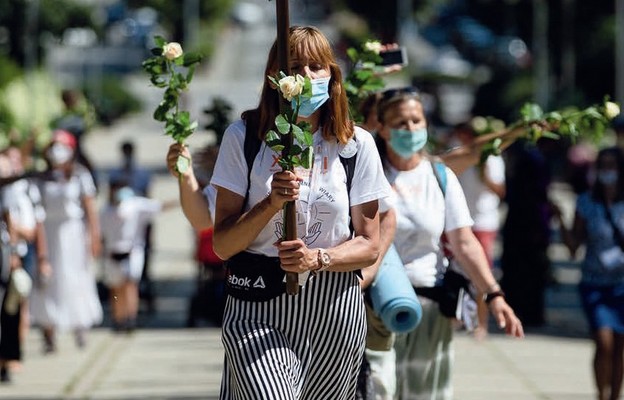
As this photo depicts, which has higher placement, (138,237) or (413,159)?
(413,159)

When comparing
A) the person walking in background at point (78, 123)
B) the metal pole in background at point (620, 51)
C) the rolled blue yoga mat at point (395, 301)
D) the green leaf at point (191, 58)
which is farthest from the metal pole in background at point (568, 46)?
the green leaf at point (191, 58)

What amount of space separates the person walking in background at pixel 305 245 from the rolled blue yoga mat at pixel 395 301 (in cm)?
76

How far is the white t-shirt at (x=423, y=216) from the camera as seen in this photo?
290 inches

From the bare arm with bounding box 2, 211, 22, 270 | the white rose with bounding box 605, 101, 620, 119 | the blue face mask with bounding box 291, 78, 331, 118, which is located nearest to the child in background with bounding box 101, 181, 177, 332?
the bare arm with bounding box 2, 211, 22, 270

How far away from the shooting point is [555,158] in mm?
45344

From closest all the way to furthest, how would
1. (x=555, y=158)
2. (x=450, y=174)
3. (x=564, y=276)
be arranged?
(x=450, y=174) → (x=564, y=276) → (x=555, y=158)

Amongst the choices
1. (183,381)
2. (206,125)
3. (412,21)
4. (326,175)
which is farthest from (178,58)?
(412,21)

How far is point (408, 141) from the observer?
7.43 meters

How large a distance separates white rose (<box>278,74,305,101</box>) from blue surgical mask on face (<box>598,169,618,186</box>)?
5056 mm

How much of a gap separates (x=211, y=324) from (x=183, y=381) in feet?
12.9

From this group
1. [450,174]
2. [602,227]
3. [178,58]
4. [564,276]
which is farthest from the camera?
[564,276]

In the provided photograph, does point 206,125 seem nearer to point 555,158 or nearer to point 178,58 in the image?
point 178,58

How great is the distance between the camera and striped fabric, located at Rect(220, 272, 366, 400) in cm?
572

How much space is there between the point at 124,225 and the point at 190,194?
9324 millimetres
